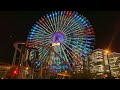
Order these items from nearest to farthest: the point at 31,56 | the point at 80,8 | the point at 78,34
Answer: the point at 80,8
the point at 31,56
the point at 78,34

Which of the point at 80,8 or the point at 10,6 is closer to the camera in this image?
the point at 10,6

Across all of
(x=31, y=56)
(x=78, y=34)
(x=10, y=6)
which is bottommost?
(x=31, y=56)

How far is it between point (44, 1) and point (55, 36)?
27.9 ft

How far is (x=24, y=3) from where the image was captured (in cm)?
175

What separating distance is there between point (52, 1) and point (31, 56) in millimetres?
1515
